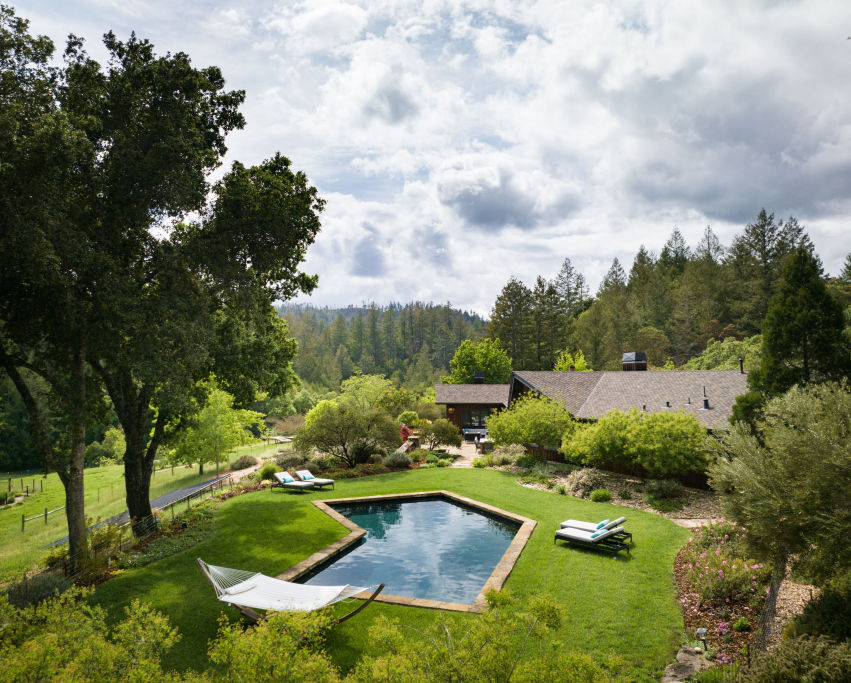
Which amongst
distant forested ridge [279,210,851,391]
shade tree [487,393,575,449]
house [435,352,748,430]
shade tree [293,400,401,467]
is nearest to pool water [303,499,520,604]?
shade tree [293,400,401,467]

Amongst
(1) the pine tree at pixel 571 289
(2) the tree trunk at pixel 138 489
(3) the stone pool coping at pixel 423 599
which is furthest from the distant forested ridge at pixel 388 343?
(2) the tree trunk at pixel 138 489

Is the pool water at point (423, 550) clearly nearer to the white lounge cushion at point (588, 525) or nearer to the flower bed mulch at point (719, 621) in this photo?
the white lounge cushion at point (588, 525)

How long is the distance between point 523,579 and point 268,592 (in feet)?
19.4

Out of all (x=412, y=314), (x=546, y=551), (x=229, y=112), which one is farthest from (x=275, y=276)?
(x=412, y=314)

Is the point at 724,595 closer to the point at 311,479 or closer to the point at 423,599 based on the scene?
the point at 423,599

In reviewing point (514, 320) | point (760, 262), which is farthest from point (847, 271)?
point (514, 320)

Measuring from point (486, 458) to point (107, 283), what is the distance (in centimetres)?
2040

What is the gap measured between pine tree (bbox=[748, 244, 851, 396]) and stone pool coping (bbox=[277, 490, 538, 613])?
35.1 feet

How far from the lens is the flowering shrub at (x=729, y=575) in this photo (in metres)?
9.06

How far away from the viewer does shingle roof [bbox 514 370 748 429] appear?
2114 centimetres

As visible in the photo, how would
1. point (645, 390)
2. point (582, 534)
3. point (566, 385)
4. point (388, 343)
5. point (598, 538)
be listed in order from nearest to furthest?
1. point (598, 538)
2. point (582, 534)
3. point (645, 390)
4. point (566, 385)
5. point (388, 343)

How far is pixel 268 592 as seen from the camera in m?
8.96

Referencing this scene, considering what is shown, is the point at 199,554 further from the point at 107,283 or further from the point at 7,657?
the point at 7,657

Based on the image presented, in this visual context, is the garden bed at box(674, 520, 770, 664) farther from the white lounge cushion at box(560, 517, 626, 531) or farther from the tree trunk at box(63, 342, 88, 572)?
the tree trunk at box(63, 342, 88, 572)
